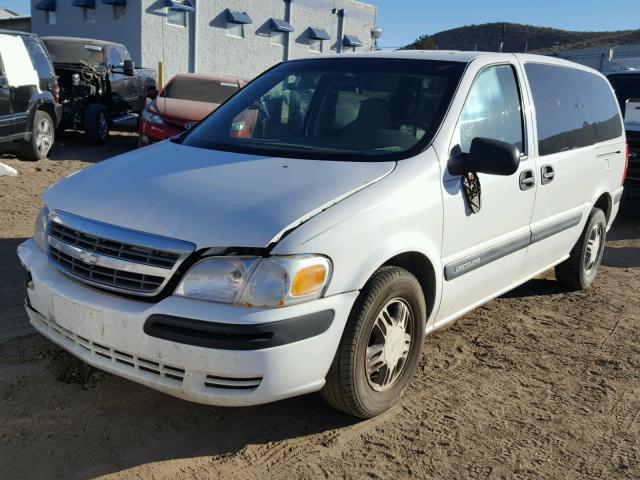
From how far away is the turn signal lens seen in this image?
2.64 meters

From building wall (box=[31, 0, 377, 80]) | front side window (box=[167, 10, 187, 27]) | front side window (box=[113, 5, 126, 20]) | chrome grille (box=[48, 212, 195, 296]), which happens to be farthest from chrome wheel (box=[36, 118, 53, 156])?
front side window (box=[167, 10, 187, 27])

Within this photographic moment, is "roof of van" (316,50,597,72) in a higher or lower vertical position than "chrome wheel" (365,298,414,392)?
higher

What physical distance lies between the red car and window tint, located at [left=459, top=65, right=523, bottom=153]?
5779 mm

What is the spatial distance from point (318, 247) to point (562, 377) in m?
2.07

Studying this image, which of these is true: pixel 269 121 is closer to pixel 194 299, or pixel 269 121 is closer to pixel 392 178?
pixel 392 178

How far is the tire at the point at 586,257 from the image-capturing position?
5301 millimetres

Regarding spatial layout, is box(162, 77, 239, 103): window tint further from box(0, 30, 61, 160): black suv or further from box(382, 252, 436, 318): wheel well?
box(382, 252, 436, 318): wheel well

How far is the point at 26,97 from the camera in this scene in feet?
31.4

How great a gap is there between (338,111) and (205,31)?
70.5ft

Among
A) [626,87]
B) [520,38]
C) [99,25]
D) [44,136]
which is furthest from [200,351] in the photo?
[520,38]

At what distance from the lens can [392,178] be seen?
3129 millimetres

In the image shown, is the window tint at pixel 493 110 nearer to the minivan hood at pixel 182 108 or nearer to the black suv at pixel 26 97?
the minivan hood at pixel 182 108

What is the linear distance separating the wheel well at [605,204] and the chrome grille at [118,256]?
13.4 ft

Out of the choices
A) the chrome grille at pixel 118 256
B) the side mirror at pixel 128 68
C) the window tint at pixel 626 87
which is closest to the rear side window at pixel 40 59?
the side mirror at pixel 128 68
